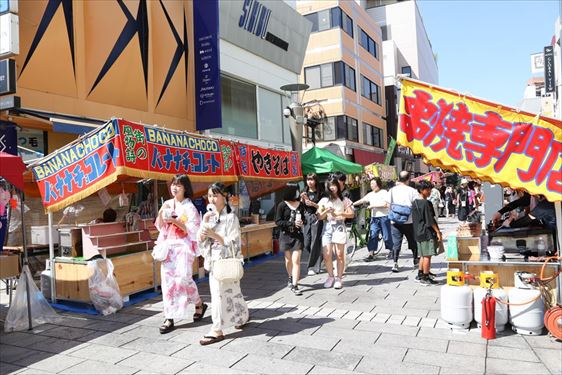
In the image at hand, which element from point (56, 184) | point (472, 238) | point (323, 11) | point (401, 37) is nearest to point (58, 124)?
point (56, 184)

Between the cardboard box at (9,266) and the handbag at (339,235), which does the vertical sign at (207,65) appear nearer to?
the handbag at (339,235)

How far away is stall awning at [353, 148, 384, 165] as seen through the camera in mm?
28962

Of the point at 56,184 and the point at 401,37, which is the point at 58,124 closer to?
the point at 56,184

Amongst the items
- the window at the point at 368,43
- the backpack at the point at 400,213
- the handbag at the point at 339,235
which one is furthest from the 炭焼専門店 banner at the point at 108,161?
the window at the point at 368,43

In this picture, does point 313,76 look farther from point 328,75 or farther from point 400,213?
point 400,213

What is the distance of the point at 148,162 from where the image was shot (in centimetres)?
652

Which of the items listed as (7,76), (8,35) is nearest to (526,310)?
(7,76)

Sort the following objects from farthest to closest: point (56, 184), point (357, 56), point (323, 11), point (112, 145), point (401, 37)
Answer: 1. point (401, 37)
2. point (357, 56)
3. point (323, 11)
4. point (56, 184)
5. point (112, 145)

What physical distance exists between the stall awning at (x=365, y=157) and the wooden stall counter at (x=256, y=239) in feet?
61.0

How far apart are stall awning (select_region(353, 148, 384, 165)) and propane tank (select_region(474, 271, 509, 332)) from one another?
2425 centimetres

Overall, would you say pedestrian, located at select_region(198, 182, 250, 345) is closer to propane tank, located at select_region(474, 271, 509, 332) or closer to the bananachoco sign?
the bananachoco sign

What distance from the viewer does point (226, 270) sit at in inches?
183

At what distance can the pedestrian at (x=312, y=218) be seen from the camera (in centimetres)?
727

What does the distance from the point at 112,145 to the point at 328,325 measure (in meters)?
3.88
